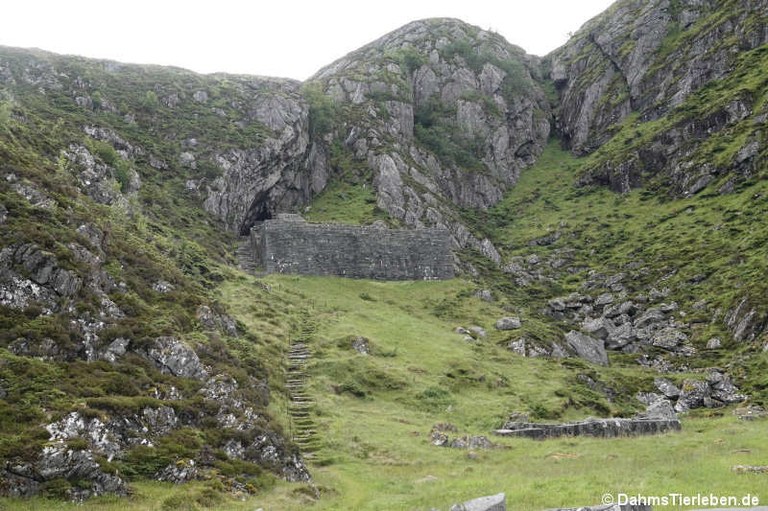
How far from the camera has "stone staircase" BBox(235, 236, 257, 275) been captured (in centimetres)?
6772

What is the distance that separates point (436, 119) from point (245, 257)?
68.1 meters

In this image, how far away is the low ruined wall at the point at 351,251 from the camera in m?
68.5

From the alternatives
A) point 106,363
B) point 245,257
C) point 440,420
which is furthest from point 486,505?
point 245,257

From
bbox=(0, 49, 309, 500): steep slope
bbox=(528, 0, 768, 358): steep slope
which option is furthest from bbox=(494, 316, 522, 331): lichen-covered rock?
bbox=(0, 49, 309, 500): steep slope

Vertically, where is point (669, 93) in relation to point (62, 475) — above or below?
above

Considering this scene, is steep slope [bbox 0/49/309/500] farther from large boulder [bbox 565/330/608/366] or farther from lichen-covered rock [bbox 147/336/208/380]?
large boulder [bbox 565/330/608/366]

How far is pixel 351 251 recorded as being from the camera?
71.7 m

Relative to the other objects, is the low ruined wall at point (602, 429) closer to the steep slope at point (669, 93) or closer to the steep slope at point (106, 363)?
the steep slope at point (106, 363)

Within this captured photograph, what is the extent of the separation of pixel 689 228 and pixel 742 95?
97.7ft

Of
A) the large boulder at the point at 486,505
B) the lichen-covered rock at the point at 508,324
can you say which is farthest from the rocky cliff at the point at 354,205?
the large boulder at the point at 486,505

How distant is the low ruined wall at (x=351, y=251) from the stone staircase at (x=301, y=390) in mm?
16948

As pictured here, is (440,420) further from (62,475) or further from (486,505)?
(62,475)

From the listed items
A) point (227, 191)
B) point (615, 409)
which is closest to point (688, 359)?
point (615, 409)

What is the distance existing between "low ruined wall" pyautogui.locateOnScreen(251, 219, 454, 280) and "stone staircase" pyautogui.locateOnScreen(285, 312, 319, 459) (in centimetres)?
1695
